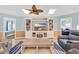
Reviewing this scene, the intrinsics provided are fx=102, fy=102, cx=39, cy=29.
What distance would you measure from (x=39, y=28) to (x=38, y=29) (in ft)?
0.07

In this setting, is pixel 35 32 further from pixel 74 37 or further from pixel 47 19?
pixel 74 37

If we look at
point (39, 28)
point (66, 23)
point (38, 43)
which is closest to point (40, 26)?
point (39, 28)

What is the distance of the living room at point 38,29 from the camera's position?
1.25 m

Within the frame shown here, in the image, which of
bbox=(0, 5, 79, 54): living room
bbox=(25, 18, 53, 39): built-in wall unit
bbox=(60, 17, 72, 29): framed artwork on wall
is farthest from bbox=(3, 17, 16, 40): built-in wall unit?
bbox=(60, 17, 72, 29): framed artwork on wall

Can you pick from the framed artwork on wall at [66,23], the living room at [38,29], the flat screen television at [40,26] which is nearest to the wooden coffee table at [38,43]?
the living room at [38,29]

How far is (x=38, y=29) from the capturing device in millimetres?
1425

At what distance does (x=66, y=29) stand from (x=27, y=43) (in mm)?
574

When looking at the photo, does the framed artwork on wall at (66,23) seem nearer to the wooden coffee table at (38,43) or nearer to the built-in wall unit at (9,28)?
the wooden coffee table at (38,43)

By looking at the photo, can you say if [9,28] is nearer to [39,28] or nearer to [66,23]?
[39,28]

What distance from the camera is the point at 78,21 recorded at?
129cm

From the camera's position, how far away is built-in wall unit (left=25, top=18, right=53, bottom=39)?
1.38 metres

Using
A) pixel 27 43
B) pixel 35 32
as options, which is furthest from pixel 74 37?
pixel 27 43

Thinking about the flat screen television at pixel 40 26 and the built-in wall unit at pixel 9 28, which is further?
the flat screen television at pixel 40 26

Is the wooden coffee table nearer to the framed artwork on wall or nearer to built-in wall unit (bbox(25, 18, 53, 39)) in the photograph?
built-in wall unit (bbox(25, 18, 53, 39))
